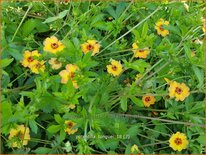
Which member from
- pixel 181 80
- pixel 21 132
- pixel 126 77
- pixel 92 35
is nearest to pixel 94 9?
pixel 92 35

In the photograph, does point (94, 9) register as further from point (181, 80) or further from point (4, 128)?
point (4, 128)

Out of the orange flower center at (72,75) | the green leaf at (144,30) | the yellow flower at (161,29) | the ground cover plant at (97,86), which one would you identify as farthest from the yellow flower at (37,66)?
the yellow flower at (161,29)

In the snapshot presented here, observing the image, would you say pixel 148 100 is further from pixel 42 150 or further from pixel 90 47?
pixel 42 150

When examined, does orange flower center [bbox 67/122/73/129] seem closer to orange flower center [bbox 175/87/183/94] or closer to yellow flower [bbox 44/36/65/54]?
yellow flower [bbox 44/36/65/54]

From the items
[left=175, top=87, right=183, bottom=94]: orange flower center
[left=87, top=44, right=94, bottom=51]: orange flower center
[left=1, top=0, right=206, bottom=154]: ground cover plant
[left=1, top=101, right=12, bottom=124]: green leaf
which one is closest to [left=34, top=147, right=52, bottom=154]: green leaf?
[left=1, top=0, right=206, bottom=154]: ground cover plant

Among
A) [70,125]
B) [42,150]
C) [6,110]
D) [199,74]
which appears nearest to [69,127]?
[70,125]

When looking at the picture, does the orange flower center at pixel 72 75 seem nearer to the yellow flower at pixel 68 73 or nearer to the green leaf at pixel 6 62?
the yellow flower at pixel 68 73
